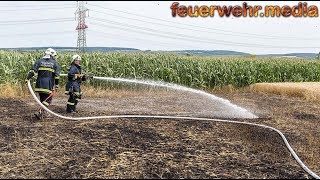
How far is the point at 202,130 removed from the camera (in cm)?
847

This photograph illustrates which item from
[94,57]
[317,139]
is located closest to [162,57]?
[94,57]

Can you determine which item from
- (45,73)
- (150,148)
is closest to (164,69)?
(45,73)

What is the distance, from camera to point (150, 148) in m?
7.01

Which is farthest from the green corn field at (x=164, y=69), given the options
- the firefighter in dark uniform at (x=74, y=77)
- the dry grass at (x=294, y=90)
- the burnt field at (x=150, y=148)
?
the firefighter in dark uniform at (x=74, y=77)

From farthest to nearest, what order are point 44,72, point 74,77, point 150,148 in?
point 74,77 → point 44,72 → point 150,148

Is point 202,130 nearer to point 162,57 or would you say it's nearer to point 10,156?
point 10,156

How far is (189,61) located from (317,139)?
12.5 metres

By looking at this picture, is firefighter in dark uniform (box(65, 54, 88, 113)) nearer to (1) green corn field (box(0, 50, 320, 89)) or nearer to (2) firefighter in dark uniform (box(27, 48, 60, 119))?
(2) firefighter in dark uniform (box(27, 48, 60, 119))

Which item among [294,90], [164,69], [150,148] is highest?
[164,69]

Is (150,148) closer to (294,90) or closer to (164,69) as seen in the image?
(294,90)

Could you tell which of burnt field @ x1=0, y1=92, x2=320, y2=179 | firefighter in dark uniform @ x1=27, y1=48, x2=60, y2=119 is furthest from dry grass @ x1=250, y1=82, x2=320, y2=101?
firefighter in dark uniform @ x1=27, y1=48, x2=60, y2=119

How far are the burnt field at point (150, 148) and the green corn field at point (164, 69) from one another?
248 inches

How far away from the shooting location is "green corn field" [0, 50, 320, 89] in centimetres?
1658

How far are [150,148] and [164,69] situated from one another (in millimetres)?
12244
